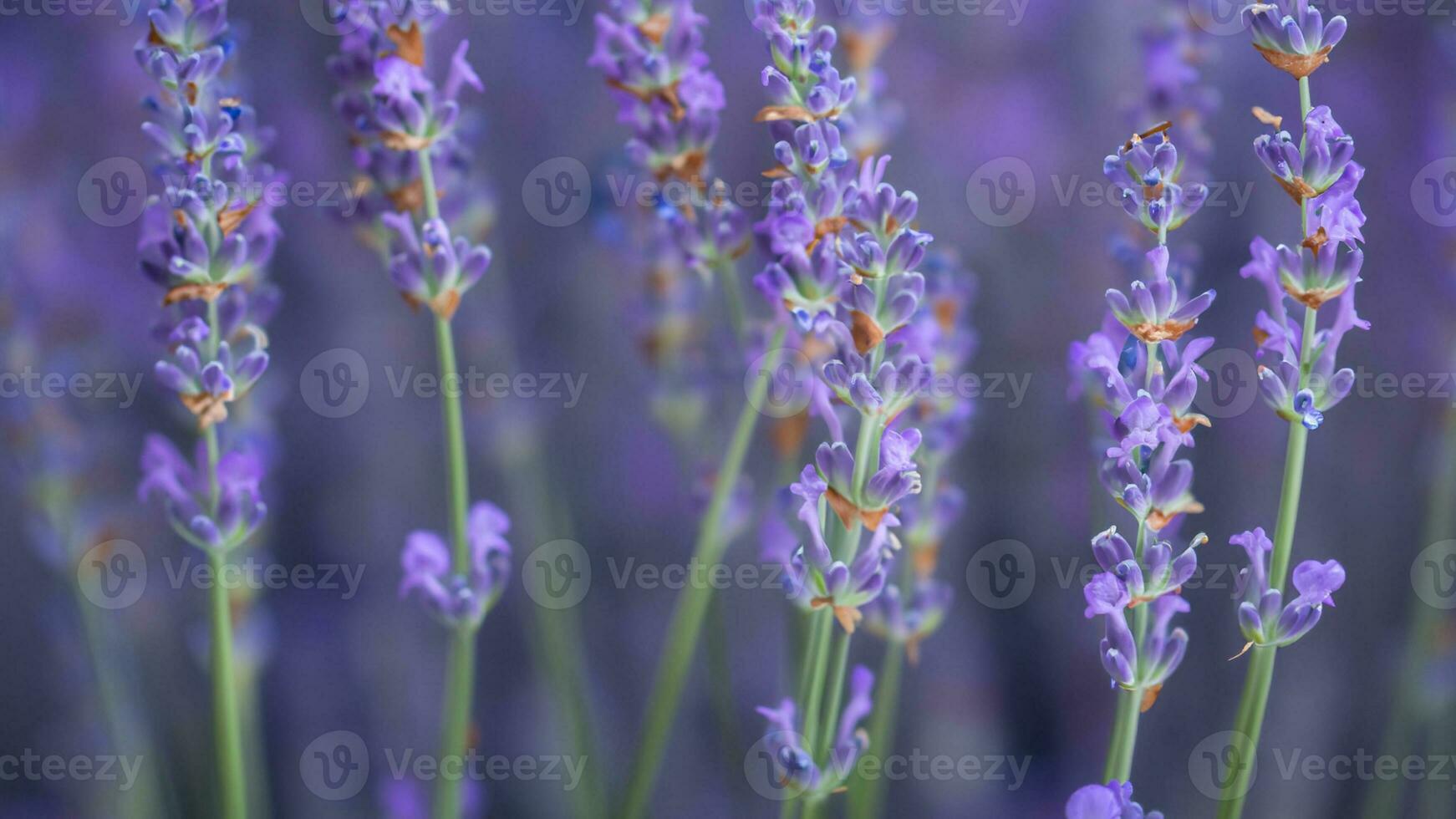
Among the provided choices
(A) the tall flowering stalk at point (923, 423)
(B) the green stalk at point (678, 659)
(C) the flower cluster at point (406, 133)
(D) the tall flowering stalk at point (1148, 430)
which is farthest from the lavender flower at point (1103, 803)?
(C) the flower cluster at point (406, 133)

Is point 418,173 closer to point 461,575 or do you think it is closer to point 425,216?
point 425,216

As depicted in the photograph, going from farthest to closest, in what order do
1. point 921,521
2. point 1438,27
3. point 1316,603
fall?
point 1438,27 < point 921,521 < point 1316,603

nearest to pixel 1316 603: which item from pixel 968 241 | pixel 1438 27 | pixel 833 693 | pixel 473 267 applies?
pixel 833 693

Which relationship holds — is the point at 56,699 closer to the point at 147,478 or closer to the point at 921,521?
the point at 147,478

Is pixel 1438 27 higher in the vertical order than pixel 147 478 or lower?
higher

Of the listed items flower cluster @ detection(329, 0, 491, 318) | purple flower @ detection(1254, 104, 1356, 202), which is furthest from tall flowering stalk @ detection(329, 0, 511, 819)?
purple flower @ detection(1254, 104, 1356, 202)

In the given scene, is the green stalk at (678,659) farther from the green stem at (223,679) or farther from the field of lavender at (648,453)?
the green stem at (223,679)

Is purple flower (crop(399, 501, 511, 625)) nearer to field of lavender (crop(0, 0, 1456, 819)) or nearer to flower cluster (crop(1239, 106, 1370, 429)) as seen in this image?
field of lavender (crop(0, 0, 1456, 819))
